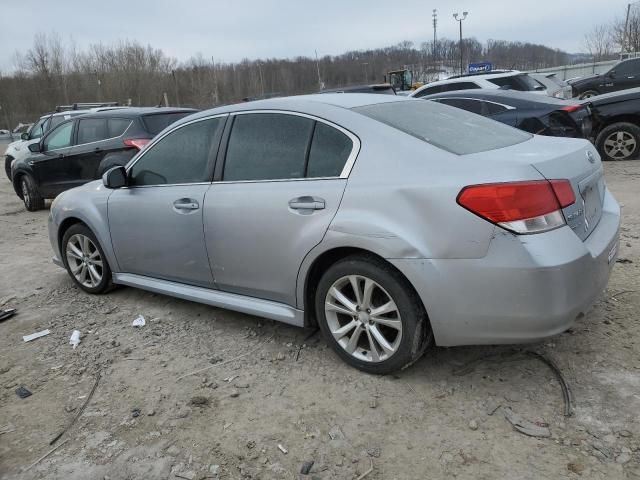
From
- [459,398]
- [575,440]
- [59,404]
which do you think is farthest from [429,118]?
[59,404]

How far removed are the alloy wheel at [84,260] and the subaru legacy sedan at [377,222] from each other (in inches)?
31.2

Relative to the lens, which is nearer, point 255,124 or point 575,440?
point 575,440

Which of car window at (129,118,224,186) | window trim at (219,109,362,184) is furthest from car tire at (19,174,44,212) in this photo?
window trim at (219,109,362,184)

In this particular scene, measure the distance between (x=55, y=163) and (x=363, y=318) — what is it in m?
8.28

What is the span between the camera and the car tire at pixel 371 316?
9.40ft

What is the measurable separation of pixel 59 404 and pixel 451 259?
239cm

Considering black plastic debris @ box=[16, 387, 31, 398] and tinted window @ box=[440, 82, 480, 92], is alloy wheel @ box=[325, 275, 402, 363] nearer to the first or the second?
black plastic debris @ box=[16, 387, 31, 398]

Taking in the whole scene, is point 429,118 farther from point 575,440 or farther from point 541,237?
point 575,440

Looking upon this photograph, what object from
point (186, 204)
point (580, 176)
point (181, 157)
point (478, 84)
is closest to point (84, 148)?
point (181, 157)

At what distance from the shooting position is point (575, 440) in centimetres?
247

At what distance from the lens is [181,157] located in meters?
4.02

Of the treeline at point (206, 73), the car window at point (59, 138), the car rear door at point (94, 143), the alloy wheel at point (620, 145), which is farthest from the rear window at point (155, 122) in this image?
the treeline at point (206, 73)

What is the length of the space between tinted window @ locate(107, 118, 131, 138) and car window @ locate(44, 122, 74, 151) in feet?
3.61

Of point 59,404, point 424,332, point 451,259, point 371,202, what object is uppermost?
point 371,202
